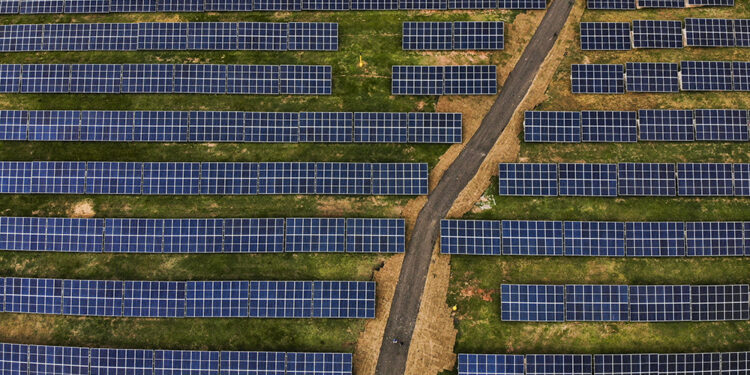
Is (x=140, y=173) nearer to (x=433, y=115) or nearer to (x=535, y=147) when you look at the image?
(x=433, y=115)

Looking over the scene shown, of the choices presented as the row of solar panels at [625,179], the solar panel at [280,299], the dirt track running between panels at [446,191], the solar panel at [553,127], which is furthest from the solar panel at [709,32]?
the solar panel at [280,299]

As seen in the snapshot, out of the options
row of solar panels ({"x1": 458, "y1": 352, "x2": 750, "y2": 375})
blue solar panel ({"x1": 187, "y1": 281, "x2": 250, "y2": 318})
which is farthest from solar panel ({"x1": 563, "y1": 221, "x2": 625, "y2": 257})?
blue solar panel ({"x1": 187, "y1": 281, "x2": 250, "y2": 318})

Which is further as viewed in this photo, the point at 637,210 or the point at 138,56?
the point at 138,56

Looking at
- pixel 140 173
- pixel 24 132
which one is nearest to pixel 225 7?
pixel 140 173

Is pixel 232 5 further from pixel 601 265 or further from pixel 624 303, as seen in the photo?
pixel 624 303

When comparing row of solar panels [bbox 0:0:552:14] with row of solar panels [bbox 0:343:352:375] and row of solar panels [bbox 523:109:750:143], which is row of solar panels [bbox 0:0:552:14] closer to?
row of solar panels [bbox 523:109:750:143]

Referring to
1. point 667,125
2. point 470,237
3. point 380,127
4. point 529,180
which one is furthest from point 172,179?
point 667,125
